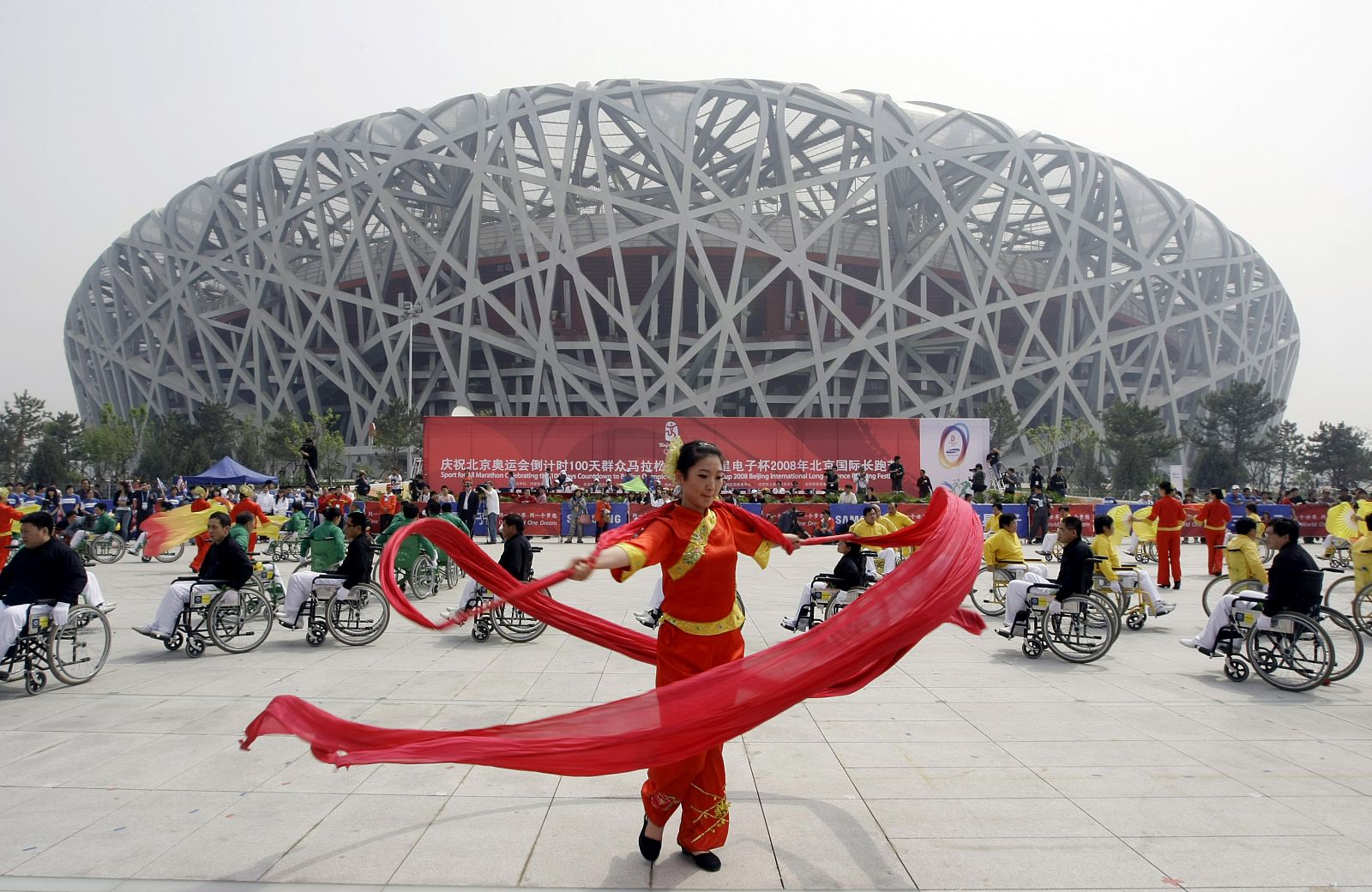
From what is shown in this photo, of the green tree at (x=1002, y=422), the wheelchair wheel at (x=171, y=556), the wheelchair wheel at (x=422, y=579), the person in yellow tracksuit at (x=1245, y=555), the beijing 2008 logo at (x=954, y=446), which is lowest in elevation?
the wheelchair wheel at (x=171, y=556)

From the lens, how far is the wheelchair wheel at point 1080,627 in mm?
7883

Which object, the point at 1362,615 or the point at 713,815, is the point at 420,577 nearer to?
the point at 713,815

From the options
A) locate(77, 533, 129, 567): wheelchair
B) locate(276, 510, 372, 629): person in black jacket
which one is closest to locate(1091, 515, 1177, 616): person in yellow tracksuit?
locate(276, 510, 372, 629): person in black jacket

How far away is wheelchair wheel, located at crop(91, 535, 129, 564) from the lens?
696 inches

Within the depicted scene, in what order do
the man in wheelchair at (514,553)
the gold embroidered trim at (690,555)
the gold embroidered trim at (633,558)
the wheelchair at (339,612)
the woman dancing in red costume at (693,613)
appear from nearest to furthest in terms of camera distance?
the gold embroidered trim at (633,558) → the woman dancing in red costume at (693,613) → the gold embroidered trim at (690,555) → the wheelchair at (339,612) → the man in wheelchair at (514,553)

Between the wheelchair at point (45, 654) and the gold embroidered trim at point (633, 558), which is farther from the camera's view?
the wheelchair at point (45, 654)

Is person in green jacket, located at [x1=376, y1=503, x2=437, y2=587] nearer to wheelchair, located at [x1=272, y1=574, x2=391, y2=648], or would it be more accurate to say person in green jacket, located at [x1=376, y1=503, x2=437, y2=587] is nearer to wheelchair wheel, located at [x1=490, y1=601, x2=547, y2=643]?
wheelchair, located at [x1=272, y1=574, x2=391, y2=648]

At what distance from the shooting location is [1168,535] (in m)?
13.1

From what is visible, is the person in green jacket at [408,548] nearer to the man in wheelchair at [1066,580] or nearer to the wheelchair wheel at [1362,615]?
the man in wheelchair at [1066,580]

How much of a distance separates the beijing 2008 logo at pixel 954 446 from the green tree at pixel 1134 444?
1625cm

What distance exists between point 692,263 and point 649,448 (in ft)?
68.7

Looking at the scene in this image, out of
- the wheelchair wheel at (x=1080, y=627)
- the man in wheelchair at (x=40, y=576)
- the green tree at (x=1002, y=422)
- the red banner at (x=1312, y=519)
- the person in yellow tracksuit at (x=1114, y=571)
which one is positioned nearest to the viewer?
the man in wheelchair at (x=40, y=576)

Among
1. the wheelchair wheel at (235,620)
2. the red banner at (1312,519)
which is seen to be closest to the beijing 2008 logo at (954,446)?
the red banner at (1312,519)

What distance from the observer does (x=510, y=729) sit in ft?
11.9
